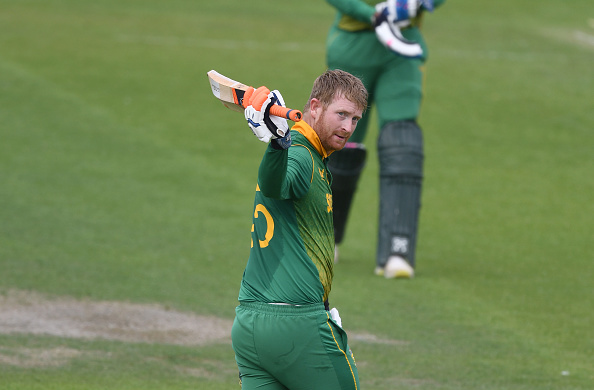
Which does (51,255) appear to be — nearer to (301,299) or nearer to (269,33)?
(301,299)

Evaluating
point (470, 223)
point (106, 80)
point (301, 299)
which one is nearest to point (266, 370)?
point (301, 299)

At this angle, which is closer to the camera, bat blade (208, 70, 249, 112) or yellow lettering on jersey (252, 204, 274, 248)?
bat blade (208, 70, 249, 112)

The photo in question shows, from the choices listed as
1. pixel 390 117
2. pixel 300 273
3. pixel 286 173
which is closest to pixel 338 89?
pixel 286 173

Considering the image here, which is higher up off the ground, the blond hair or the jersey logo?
the blond hair

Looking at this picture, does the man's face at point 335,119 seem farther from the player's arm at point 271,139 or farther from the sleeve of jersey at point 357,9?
the sleeve of jersey at point 357,9

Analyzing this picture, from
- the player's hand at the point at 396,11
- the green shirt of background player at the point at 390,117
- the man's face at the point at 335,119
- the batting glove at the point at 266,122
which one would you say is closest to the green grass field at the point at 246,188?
the green shirt of background player at the point at 390,117

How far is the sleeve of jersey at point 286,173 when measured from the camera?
340 centimetres

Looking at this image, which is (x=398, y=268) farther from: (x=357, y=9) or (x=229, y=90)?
(x=229, y=90)

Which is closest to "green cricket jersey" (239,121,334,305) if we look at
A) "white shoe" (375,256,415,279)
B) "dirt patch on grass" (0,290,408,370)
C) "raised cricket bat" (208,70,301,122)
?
"raised cricket bat" (208,70,301,122)

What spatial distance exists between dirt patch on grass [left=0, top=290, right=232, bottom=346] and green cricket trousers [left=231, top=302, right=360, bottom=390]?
2796 mm

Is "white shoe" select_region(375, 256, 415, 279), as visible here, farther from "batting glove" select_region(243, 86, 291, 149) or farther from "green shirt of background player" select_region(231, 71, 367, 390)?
"batting glove" select_region(243, 86, 291, 149)

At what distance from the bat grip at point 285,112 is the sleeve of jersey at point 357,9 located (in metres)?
4.55

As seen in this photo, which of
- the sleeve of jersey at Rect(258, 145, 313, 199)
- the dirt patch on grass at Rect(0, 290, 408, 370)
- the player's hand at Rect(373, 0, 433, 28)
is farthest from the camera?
the player's hand at Rect(373, 0, 433, 28)

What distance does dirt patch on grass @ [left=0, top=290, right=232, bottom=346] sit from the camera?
652 centimetres
